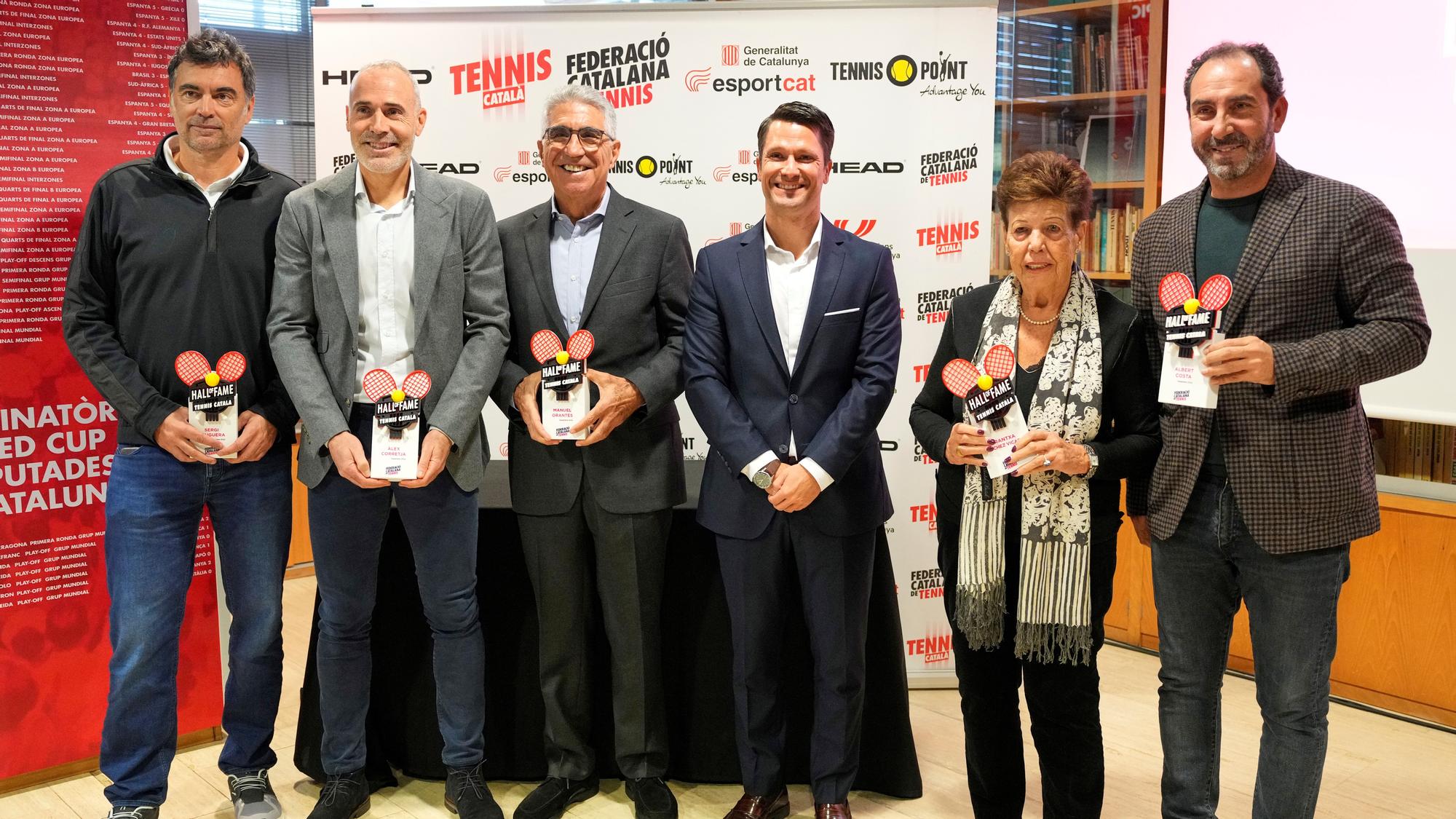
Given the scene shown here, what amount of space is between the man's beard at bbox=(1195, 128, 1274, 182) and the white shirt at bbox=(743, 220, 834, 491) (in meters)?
0.89

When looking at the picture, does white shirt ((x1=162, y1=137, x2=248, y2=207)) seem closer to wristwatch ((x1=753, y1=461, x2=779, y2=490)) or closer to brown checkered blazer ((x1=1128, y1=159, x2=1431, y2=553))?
wristwatch ((x1=753, y1=461, x2=779, y2=490))

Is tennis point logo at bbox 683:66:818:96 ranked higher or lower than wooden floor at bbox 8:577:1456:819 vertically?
higher

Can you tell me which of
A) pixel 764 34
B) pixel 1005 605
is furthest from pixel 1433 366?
pixel 764 34

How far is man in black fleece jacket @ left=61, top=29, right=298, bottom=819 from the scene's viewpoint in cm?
276

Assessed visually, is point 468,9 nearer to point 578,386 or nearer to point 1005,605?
point 578,386

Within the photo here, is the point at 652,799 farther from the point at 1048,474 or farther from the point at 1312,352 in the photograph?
the point at 1312,352

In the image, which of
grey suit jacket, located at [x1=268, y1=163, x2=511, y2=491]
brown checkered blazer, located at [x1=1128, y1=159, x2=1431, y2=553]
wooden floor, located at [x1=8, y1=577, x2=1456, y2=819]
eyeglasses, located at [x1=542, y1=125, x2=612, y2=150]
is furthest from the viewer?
wooden floor, located at [x1=8, y1=577, x2=1456, y2=819]

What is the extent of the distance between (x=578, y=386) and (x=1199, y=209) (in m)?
1.44

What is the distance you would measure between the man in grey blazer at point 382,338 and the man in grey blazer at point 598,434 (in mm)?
114

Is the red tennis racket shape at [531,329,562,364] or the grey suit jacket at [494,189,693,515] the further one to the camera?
the grey suit jacket at [494,189,693,515]

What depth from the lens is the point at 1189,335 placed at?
2.19 meters

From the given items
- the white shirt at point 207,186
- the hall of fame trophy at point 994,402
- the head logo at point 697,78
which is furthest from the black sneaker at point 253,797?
the head logo at point 697,78

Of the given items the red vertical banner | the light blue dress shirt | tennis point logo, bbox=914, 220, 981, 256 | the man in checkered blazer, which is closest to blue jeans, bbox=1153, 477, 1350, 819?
the man in checkered blazer

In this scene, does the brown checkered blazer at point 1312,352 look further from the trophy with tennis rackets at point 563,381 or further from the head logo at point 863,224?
the head logo at point 863,224
